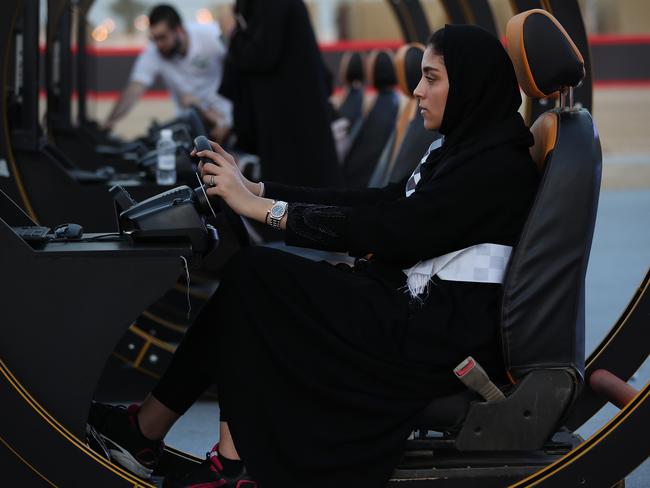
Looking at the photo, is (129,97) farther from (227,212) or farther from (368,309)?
(368,309)

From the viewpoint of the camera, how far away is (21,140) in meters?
4.41

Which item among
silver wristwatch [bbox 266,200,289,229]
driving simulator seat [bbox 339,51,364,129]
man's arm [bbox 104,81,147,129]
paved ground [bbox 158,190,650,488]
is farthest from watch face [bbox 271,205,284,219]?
driving simulator seat [bbox 339,51,364,129]

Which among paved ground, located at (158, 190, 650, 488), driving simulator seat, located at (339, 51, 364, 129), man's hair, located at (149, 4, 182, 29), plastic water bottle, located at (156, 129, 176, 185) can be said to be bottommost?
paved ground, located at (158, 190, 650, 488)

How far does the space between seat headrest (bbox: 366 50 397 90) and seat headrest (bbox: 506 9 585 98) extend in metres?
4.14

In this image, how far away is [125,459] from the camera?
288 cm

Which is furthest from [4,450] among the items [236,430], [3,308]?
[236,430]

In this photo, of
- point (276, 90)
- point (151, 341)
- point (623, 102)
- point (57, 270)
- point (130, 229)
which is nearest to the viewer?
point (57, 270)

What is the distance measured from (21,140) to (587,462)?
8.49 feet

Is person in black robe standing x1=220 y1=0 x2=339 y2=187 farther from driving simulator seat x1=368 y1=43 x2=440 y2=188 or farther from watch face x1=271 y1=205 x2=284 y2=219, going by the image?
watch face x1=271 y1=205 x2=284 y2=219

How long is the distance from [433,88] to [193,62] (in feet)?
15.4

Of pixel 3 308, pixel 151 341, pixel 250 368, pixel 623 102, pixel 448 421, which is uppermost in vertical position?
pixel 3 308

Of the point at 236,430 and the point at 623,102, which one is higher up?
the point at 236,430

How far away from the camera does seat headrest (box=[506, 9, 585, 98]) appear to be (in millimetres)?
2750

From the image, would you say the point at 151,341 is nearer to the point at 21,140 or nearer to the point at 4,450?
the point at 21,140
